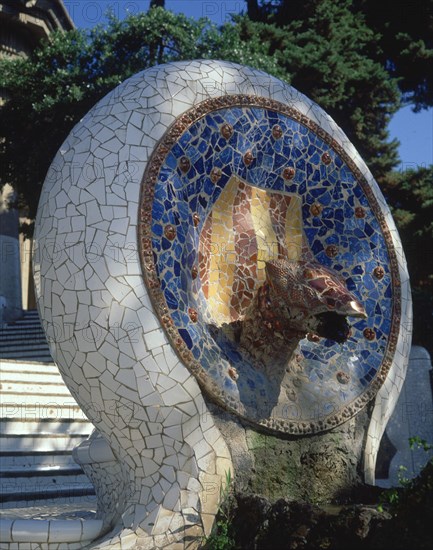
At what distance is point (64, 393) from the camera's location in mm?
10969

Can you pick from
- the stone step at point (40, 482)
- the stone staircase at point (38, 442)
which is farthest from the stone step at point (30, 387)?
the stone step at point (40, 482)

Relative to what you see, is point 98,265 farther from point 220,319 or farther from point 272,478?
point 272,478

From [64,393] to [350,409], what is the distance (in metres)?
6.05

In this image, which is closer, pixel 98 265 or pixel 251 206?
pixel 98 265

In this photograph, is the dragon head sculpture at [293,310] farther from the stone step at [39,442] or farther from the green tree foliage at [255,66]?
the green tree foliage at [255,66]

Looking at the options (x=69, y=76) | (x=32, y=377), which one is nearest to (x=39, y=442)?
(x=32, y=377)

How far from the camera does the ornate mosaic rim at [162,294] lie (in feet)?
16.2

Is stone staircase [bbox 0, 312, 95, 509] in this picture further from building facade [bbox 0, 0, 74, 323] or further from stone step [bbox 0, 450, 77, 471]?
building facade [bbox 0, 0, 74, 323]

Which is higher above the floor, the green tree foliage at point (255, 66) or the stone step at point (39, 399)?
the green tree foliage at point (255, 66)

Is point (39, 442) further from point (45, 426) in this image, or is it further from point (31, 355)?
point (31, 355)

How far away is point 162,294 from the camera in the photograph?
4.95 metres

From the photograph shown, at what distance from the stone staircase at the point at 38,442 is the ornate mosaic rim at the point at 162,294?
3.87m

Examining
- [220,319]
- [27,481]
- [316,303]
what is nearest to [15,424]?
[27,481]

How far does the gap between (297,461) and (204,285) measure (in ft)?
4.41
